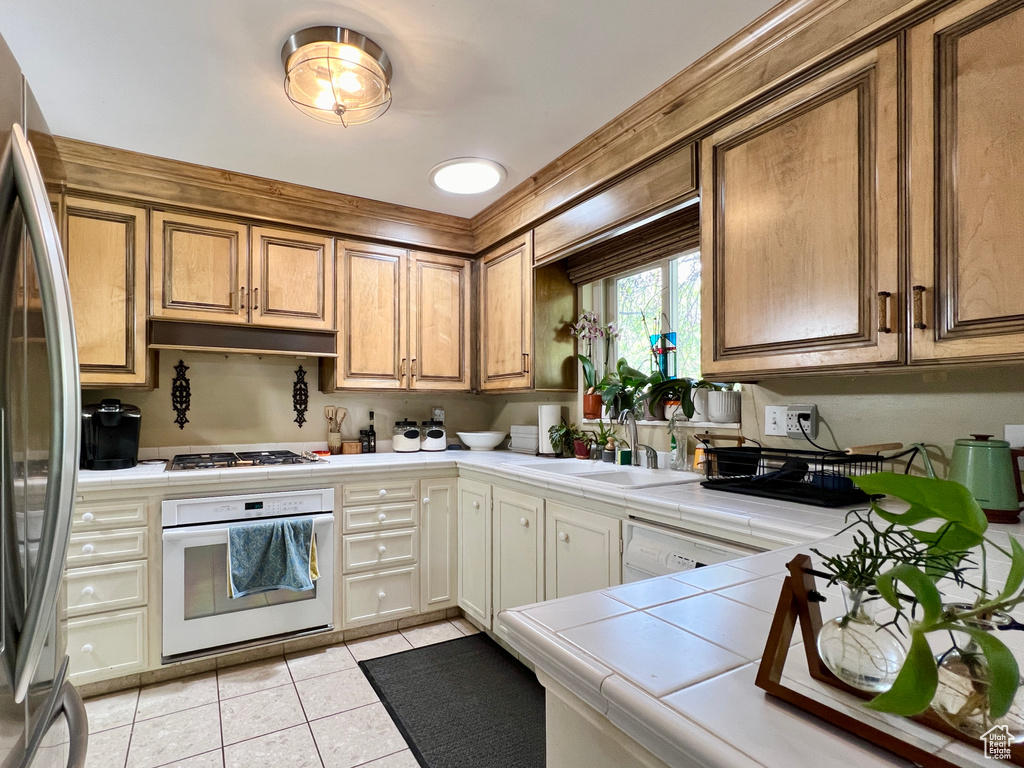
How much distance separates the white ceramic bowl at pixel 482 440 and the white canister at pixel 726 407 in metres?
1.67

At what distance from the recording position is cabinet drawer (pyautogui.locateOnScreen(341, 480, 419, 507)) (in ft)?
9.04

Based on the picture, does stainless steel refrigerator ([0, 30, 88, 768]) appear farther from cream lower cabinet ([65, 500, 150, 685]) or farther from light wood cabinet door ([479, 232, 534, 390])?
light wood cabinet door ([479, 232, 534, 390])

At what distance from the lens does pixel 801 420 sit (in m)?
1.92

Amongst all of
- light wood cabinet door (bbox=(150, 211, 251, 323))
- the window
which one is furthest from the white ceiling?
the window

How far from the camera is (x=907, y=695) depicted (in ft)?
1.32

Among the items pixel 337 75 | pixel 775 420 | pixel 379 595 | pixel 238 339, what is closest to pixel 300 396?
pixel 238 339

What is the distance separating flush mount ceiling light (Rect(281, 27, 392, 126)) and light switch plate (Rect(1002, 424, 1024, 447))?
2132 mm

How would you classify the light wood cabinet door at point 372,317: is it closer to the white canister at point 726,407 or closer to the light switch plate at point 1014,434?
the white canister at point 726,407

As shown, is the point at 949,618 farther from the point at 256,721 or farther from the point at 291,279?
the point at 291,279

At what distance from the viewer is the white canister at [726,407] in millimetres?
2174

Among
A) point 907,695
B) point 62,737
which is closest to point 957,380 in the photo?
point 907,695

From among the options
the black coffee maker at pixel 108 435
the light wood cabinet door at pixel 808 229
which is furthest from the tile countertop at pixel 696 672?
the black coffee maker at pixel 108 435

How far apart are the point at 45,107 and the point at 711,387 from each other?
284cm

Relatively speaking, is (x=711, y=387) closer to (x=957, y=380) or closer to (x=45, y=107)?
(x=957, y=380)
